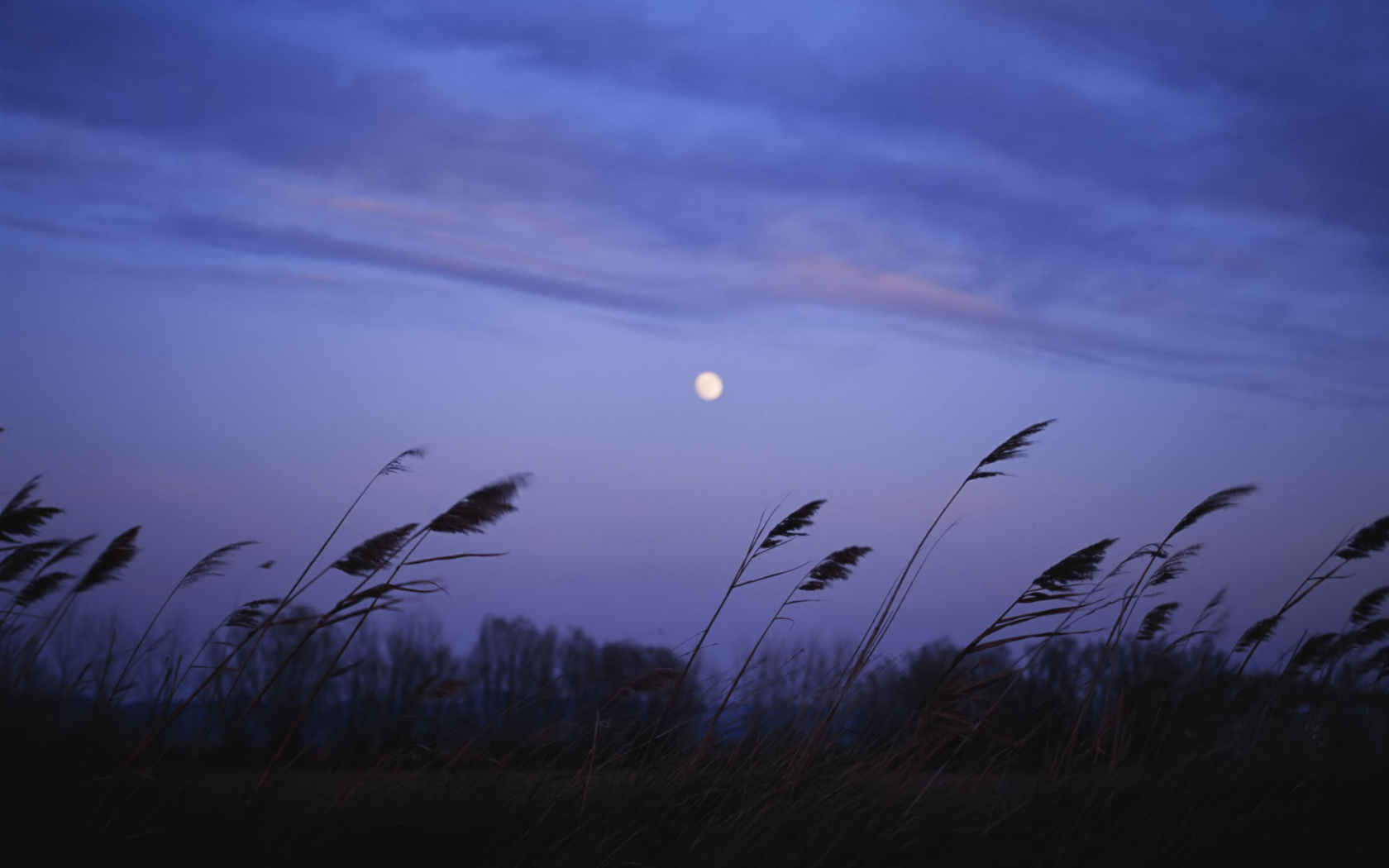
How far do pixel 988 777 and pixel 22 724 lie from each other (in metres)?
4.26

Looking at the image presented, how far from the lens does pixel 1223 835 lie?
436 cm

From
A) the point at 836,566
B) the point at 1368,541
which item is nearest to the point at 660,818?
the point at 836,566

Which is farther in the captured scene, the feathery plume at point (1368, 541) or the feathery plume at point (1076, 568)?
the feathery plume at point (1368, 541)

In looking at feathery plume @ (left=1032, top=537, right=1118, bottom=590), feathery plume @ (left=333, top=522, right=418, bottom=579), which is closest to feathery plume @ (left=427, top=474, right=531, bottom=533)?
feathery plume @ (left=333, top=522, right=418, bottom=579)

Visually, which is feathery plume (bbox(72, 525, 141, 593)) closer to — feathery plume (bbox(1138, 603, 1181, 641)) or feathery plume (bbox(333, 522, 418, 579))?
feathery plume (bbox(333, 522, 418, 579))

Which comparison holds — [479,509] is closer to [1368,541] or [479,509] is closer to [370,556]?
[370,556]

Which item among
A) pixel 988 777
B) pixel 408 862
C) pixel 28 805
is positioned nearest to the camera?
pixel 28 805

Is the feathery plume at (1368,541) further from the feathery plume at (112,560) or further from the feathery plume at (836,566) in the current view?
the feathery plume at (112,560)

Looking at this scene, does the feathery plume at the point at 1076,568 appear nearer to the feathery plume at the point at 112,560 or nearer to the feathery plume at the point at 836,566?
the feathery plume at the point at 836,566

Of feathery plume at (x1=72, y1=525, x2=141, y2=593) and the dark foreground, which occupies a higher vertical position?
feathery plume at (x1=72, y1=525, x2=141, y2=593)

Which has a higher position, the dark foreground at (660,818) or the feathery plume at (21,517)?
the feathery plume at (21,517)

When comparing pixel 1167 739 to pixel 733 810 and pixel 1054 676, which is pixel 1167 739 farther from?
pixel 733 810

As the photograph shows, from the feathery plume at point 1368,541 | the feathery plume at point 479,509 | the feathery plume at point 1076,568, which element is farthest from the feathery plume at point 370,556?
the feathery plume at point 1368,541

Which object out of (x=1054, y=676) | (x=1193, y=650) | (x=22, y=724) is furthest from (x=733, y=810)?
(x=1193, y=650)
